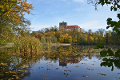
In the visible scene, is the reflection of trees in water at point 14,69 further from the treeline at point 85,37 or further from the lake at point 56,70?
the treeline at point 85,37

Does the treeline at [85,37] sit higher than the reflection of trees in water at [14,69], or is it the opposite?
the treeline at [85,37]

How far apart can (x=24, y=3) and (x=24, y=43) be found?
24.7ft

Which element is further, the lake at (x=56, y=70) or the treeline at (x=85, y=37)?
the treeline at (x=85, y=37)

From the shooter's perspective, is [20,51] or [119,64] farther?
[20,51]

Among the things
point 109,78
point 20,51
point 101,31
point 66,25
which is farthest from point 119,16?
point 66,25

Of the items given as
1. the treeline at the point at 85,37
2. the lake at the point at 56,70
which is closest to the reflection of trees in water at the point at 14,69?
the lake at the point at 56,70

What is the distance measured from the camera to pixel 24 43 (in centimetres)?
1117

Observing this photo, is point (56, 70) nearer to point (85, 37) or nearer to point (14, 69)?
point (14, 69)

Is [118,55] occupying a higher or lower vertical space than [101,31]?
lower

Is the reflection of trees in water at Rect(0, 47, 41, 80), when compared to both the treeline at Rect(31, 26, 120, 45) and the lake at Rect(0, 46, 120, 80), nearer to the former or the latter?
the lake at Rect(0, 46, 120, 80)

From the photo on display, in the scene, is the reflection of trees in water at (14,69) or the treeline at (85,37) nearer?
the reflection of trees in water at (14,69)

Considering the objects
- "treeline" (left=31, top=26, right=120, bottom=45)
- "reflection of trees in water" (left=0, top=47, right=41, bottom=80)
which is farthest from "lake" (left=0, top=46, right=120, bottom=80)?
"treeline" (left=31, top=26, right=120, bottom=45)

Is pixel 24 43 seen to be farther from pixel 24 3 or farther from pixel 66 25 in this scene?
pixel 66 25

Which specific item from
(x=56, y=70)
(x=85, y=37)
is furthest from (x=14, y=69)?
(x=85, y=37)
